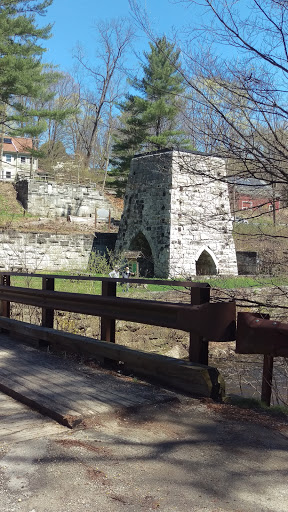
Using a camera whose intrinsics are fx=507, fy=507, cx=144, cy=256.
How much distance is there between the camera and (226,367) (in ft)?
39.1

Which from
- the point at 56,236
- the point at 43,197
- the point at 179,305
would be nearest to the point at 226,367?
the point at 179,305

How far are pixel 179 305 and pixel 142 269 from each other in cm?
1988

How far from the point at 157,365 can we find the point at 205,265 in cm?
2113

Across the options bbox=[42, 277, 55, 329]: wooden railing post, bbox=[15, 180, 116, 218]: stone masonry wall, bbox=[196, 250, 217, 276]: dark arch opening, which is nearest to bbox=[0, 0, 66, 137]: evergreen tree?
bbox=[15, 180, 116, 218]: stone masonry wall

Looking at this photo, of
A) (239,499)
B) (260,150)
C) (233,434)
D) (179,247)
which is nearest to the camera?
(239,499)

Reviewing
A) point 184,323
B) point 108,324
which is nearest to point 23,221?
point 108,324

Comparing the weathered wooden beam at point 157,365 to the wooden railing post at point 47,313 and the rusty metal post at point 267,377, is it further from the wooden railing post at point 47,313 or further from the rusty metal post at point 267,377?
the wooden railing post at point 47,313

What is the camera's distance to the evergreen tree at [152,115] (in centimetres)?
465

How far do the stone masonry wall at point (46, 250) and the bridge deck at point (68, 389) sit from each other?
53.7 feet

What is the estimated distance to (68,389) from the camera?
385 cm

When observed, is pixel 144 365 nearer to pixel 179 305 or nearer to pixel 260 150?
pixel 179 305

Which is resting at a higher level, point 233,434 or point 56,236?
point 56,236

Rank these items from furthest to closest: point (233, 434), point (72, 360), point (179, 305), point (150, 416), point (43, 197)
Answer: point (43, 197)
point (72, 360)
point (179, 305)
point (150, 416)
point (233, 434)

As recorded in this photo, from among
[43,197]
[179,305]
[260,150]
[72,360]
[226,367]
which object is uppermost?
[43,197]
